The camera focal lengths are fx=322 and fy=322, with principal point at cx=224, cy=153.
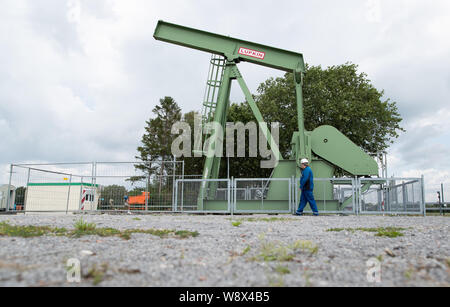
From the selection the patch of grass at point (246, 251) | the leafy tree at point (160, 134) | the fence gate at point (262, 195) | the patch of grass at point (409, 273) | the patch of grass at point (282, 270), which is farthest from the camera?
the leafy tree at point (160, 134)

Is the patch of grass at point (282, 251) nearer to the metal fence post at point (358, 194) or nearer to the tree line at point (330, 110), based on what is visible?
the metal fence post at point (358, 194)

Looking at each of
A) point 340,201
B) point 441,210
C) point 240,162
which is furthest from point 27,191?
point 441,210

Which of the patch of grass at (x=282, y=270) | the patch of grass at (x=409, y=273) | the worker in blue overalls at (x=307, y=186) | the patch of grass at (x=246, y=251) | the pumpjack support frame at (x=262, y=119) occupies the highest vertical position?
the pumpjack support frame at (x=262, y=119)

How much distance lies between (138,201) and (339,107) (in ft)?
53.8

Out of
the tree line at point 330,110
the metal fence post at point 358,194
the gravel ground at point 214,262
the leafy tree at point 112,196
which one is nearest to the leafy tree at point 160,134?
the tree line at point 330,110

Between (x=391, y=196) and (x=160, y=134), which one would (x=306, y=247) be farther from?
(x=160, y=134)

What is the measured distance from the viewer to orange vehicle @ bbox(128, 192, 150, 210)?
1243cm

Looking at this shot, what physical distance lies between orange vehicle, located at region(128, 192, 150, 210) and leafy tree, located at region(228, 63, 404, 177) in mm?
14205

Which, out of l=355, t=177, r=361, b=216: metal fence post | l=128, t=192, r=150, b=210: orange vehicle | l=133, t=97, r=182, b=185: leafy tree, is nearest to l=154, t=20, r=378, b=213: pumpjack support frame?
l=355, t=177, r=361, b=216: metal fence post

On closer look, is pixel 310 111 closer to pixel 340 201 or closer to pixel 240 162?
pixel 240 162

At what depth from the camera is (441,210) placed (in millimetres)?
18109

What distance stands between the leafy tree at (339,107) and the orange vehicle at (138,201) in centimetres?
1421

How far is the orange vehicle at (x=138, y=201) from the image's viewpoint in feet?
40.8

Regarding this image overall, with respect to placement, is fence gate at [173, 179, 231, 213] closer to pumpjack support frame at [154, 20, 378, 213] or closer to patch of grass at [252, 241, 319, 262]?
pumpjack support frame at [154, 20, 378, 213]
